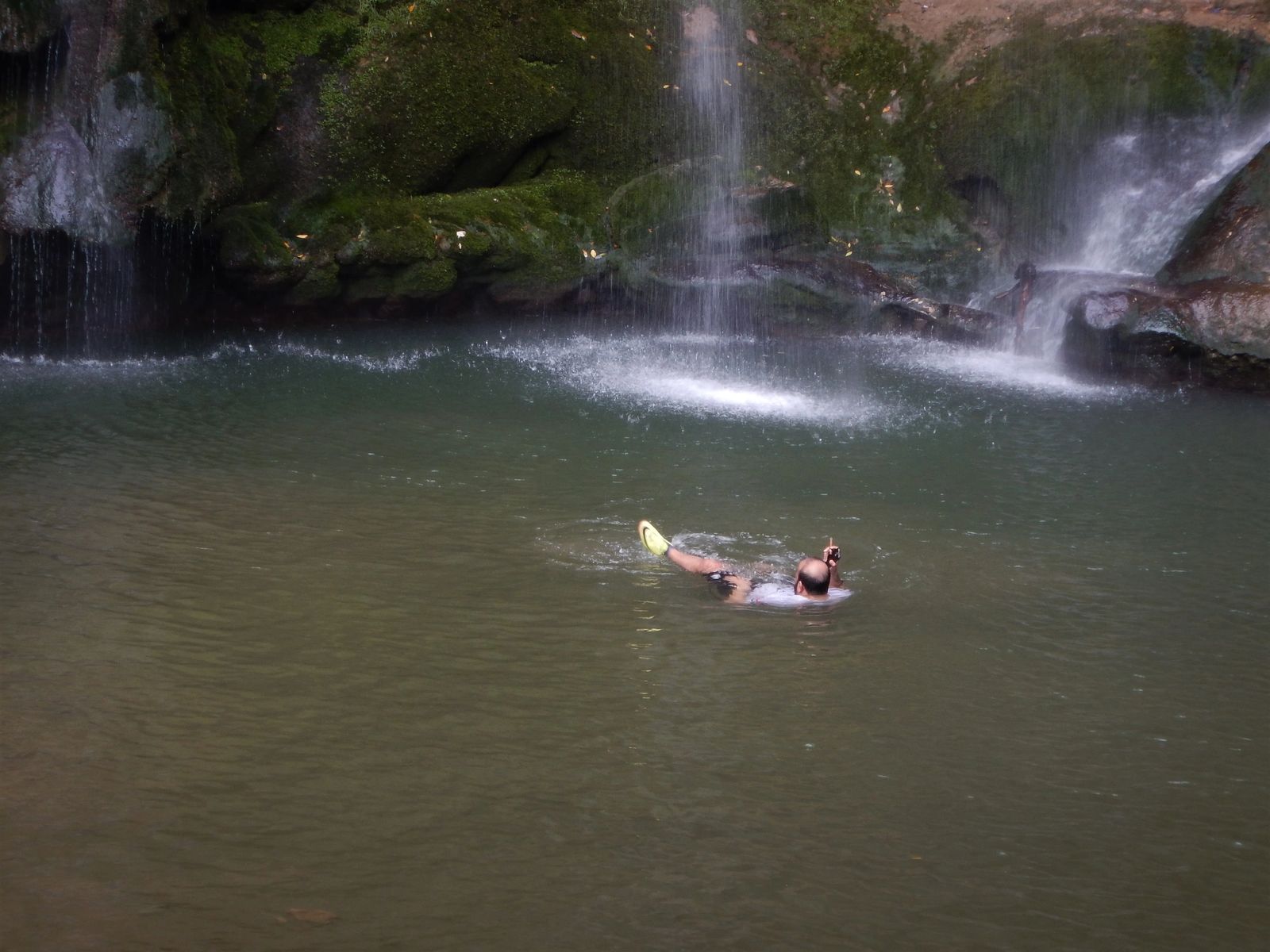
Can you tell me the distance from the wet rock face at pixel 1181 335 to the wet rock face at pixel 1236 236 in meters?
0.21

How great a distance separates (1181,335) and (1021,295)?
7.65 feet

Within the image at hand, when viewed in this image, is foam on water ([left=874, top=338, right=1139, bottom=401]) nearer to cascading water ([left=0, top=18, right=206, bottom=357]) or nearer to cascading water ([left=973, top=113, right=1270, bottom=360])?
cascading water ([left=973, top=113, right=1270, bottom=360])

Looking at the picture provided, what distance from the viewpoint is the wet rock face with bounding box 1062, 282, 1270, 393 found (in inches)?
490

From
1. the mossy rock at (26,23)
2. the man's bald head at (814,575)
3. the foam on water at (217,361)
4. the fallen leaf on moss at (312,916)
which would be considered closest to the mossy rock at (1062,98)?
the foam on water at (217,361)

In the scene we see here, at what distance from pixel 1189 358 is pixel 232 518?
9461 millimetres

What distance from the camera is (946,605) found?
6727 millimetres

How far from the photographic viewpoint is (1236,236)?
42.8 feet

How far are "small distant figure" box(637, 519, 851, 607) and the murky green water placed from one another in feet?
0.35

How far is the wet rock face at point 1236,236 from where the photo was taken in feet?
42.2

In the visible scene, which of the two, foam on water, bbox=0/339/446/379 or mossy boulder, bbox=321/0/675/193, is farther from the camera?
mossy boulder, bbox=321/0/675/193

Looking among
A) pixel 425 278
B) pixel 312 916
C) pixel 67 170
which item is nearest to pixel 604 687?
pixel 312 916

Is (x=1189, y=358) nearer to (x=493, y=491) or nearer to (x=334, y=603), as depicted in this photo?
(x=493, y=491)

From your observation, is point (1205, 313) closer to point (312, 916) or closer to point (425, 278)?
point (425, 278)

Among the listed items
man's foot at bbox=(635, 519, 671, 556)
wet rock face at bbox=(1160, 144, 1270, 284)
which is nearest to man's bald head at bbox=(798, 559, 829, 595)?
man's foot at bbox=(635, 519, 671, 556)
